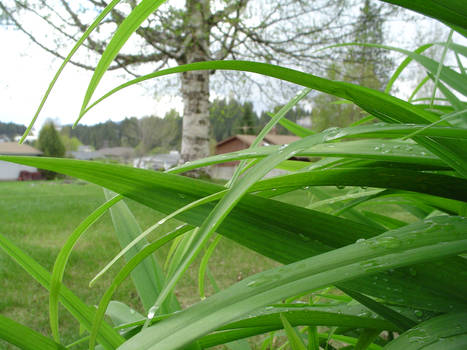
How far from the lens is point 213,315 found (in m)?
0.15

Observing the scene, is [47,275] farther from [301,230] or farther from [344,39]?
[344,39]

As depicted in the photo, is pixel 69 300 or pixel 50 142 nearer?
pixel 69 300

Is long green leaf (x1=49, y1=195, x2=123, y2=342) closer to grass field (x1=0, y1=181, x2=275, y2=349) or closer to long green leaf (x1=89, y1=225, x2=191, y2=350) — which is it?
long green leaf (x1=89, y1=225, x2=191, y2=350)

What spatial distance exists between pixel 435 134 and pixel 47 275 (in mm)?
298

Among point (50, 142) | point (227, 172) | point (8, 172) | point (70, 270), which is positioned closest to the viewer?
point (70, 270)

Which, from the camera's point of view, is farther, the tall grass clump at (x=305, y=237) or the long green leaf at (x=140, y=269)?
the long green leaf at (x=140, y=269)

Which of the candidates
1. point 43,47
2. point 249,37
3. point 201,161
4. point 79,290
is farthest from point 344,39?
point 201,161

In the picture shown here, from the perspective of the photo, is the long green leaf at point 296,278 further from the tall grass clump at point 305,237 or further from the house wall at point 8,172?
the house wall at point 8,172

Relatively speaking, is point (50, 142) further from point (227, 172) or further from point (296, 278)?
point (296, 278)

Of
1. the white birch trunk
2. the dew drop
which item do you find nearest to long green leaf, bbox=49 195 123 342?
the dew drop

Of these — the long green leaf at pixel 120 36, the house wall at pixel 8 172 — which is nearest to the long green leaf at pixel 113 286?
the long green leaf at pixel 120 36

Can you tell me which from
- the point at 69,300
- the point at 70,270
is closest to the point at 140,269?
the point at 69,300

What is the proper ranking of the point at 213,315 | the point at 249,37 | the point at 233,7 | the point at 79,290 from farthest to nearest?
the point at 249,37, the point at 233,7, the point at 79,290, the point at 213,315

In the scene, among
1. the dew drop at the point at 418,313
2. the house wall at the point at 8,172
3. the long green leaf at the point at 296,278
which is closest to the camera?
the long green leaf at the point at 296,278
